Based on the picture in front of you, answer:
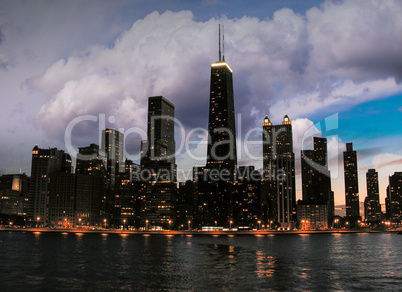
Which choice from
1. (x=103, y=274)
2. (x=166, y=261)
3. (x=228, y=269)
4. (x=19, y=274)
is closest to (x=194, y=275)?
(x=228, y=269)

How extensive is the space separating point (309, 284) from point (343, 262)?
29980 millimetres

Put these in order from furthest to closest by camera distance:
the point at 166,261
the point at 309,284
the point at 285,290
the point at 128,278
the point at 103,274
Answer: the point at 166,261
the point at 103,274
the point at 128,278
the point at 309,284
the point at 285,290

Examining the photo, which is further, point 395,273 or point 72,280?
point 395,273

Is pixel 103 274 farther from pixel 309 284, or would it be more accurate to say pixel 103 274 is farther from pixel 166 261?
pixel 309 284

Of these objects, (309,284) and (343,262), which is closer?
(309,284)

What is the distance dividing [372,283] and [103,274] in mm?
38417

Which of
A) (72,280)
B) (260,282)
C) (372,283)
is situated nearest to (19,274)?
(72,280)

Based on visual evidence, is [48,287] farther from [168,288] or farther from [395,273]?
[395,273]

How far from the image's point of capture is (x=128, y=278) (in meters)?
56.9

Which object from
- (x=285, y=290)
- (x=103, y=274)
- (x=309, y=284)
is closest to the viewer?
(x=285, y=290)

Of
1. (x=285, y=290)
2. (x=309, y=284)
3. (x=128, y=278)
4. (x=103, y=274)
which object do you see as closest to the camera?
(x=285, y=290)

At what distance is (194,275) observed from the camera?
59.5 metres

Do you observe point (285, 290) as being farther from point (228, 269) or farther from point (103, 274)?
point (103, 274)

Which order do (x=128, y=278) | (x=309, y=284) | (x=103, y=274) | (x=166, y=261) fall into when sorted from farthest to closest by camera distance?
1. (x=166, y=261)
2. (x=103, y=274)
3. (x=128, y=278)
4. (x=309, y=284)
